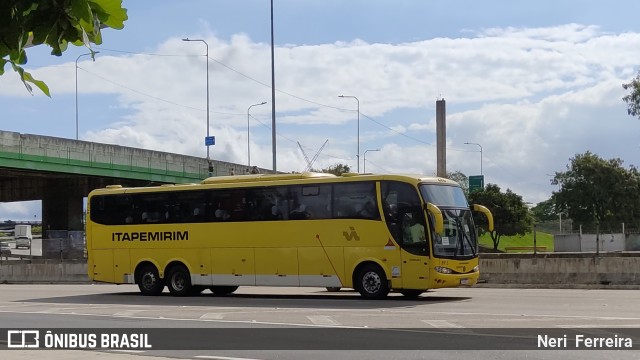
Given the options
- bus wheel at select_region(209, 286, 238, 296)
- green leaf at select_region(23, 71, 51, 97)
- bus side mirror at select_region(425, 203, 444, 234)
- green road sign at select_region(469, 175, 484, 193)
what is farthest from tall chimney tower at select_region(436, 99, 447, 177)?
green leaf at select_region(23, 71, 51, 97)

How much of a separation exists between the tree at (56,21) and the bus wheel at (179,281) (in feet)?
72.2

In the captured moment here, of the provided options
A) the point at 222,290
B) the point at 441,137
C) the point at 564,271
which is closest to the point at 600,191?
the point at 441,137

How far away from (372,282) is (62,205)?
53.9 metres

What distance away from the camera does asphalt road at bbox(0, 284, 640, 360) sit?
38.8ft

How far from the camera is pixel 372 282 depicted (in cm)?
2209

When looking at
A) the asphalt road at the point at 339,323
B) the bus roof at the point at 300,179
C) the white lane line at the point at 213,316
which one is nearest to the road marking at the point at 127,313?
the asphalt road at the point at 339,323

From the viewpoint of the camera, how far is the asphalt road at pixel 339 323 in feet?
38.8

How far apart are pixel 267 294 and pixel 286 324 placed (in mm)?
10651

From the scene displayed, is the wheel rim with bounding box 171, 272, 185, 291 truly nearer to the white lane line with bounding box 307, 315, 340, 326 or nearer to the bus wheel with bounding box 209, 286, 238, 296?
the bus wheel with bounding box 209, 286, 238, 296

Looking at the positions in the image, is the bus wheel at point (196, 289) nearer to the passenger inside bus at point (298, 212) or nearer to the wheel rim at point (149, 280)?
the wheel rim at point (149, 280)

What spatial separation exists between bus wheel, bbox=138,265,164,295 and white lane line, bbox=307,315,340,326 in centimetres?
1002

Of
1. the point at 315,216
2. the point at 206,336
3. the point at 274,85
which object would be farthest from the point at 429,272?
the point at 274,85

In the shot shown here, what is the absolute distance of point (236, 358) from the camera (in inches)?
448

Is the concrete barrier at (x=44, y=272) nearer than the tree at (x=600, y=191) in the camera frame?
Yes
